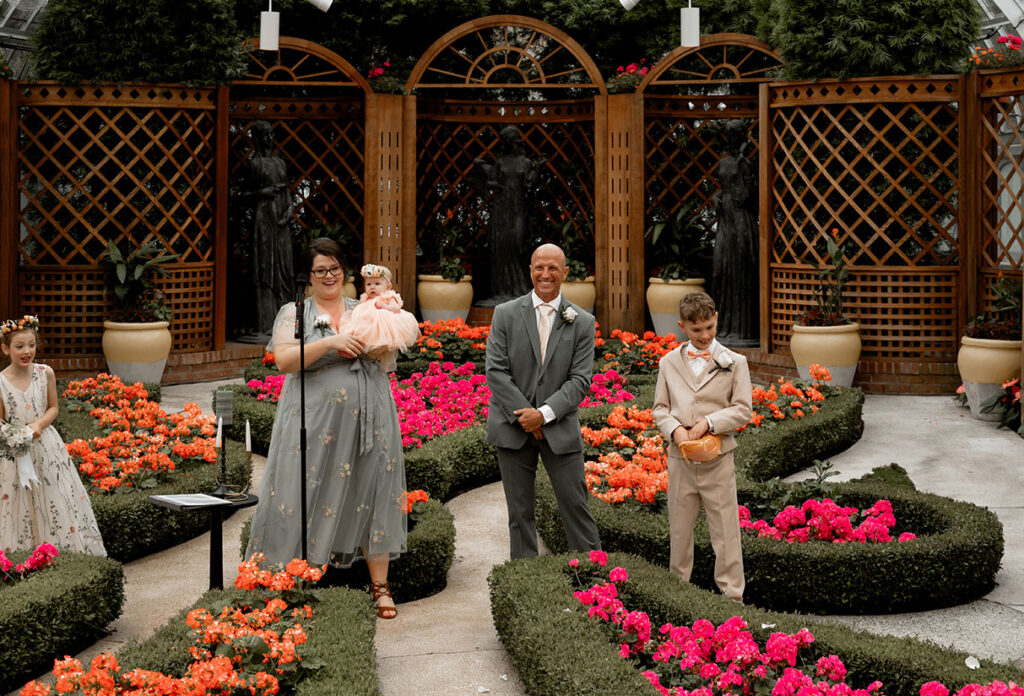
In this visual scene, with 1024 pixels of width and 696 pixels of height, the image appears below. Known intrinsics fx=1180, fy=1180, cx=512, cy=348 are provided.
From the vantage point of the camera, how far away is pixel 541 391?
4559 mm

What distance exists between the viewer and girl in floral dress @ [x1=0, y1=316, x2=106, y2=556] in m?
4.79

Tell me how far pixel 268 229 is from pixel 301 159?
1584 millimetres

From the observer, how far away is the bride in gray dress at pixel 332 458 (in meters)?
4.45

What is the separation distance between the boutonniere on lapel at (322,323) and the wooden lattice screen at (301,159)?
7181 mm

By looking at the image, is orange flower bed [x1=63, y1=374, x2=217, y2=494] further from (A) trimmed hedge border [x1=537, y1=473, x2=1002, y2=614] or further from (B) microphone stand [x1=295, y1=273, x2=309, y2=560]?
(A) trimmed hedge border [x1=537, y1=473, x2=1002, y2=614]

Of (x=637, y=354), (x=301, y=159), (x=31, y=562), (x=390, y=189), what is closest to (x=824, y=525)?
(x=31, y=562)

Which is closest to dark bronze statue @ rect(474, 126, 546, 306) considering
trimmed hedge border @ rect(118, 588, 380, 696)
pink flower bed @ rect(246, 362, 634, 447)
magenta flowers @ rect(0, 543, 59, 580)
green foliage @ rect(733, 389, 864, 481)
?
pink flower bed @ rect(246, 362, 634, 447)

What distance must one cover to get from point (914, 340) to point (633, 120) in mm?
3512

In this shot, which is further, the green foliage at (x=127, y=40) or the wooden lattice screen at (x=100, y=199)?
the wooden lattice screen at (x=100, y=199)

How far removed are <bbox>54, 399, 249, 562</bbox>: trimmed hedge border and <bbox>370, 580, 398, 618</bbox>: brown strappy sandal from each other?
4.55ft

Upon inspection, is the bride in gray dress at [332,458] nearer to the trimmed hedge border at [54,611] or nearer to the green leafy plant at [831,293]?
the trimmed hedge border at [54,611]

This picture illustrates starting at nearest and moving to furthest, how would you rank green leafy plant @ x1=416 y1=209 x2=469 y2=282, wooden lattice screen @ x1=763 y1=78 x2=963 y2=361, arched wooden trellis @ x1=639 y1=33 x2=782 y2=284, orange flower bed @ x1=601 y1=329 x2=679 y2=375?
wooden lattice screen @ x1=763 y1=78 x2=963 y2=361 → orange flower bed @ x1=601 y1=329 x2=679 y2=375 → green leafy plant @ x1=416 y1=209 x2=469 y2=282 → arched wooden trellis @ x1=639 y1=33 x2=782 y2=284

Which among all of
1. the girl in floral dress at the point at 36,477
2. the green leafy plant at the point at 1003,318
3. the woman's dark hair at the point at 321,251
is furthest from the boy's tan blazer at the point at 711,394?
the green leafy plant at the point at 1003,318

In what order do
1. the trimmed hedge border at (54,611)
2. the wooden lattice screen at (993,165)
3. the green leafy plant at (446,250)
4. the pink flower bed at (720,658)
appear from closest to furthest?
1. the pink flower bed at (720,658)
2. the trimmed hedge border at (54,611)
3. the wooden lattice screen at (993,165)
4. the green leafy plant at (446,250)
